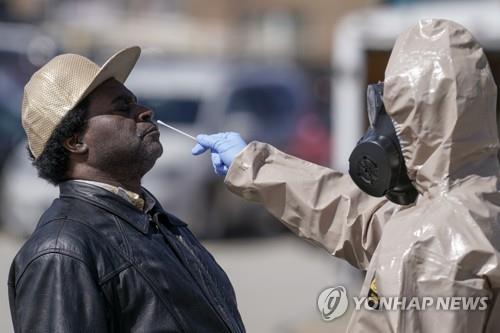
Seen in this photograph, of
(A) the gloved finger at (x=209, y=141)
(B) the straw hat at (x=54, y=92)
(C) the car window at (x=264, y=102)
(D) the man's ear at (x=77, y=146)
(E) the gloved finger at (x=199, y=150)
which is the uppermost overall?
(B) the straw hat at (x=54, y=92)

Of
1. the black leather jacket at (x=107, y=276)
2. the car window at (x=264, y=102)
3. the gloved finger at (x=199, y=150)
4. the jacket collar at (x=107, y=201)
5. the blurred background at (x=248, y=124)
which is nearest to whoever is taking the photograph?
the black leather jacket at (x=107, y=276)

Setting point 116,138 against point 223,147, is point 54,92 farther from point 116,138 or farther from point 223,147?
point 223,147

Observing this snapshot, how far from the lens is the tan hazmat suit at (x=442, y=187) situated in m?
2.47

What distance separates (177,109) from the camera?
1238 cm

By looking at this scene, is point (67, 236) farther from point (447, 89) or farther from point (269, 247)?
point (269, 247)

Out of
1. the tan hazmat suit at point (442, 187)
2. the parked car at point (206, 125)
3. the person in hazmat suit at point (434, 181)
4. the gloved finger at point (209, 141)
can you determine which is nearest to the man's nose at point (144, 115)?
the gloved finger at point (209, 141)

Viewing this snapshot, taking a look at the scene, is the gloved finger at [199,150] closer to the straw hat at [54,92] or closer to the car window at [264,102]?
the straw hat at [54,92]

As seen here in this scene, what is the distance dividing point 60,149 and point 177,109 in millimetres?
9309

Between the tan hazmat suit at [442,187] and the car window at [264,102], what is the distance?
9.81m

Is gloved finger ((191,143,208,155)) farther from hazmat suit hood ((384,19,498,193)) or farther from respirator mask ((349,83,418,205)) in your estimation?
hazmat suit hood ((384,19,498,193))

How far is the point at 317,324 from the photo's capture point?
799 centimetres

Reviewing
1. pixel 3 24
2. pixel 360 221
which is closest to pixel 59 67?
pixel 360 221

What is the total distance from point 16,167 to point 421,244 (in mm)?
10575

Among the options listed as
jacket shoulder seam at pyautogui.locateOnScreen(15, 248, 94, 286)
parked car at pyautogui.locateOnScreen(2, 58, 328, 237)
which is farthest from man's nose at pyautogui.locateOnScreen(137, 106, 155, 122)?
parked car at pyautogui.locateOnScreen(2, 58, 328, 237)
